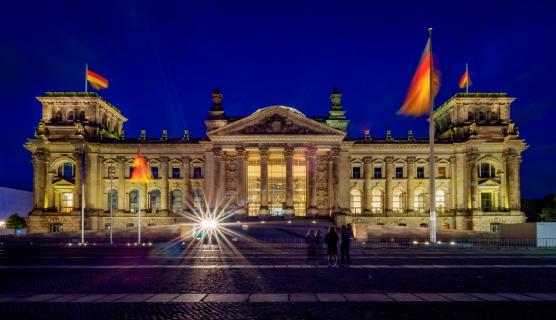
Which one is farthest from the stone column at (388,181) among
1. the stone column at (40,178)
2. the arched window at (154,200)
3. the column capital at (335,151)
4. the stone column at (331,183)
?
the stone column at (40,178)

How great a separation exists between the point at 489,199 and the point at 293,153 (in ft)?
108

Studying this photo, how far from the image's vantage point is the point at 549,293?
17.7 meters

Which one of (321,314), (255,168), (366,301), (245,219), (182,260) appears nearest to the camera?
(321,314)

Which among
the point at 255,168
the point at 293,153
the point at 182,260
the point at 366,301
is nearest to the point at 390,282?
the point at 366,301

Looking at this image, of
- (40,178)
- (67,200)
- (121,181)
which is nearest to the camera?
(40,178)

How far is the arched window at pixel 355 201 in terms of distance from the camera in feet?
272

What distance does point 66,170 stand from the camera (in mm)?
80438

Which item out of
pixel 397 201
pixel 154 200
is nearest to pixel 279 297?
pixel 397 201

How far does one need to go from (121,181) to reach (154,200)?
20.1 ft

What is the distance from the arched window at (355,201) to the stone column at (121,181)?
37224mm

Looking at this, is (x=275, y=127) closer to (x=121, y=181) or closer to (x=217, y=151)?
(x=217, y=151)

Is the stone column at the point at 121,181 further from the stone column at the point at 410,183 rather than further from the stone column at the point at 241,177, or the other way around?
the stone column at the point at 410,183

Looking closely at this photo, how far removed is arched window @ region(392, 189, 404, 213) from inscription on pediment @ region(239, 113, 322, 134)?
18829 millimetres

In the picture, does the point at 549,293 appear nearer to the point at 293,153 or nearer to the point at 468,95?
the point at 293,153
